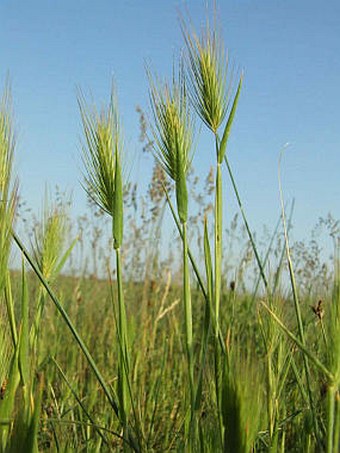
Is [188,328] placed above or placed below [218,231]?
below

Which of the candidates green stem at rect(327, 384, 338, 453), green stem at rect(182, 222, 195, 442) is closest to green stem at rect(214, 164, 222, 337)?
green stem at rect(182, 222, 195, 442)

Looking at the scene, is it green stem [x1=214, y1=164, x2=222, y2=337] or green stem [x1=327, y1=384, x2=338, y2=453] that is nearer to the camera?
green stem [x1=327, y1=384, x2=338, y2=453]

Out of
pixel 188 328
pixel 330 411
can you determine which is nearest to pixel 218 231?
pixel 188 328

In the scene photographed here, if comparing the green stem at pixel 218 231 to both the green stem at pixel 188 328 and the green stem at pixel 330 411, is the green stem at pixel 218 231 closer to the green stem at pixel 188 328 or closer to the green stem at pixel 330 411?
the green stem at pixel 188 328

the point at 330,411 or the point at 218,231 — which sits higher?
the point at 218,231

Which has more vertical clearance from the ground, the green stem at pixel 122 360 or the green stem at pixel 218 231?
the green stem at pixel 218 231

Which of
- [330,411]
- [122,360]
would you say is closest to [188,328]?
[122,360]

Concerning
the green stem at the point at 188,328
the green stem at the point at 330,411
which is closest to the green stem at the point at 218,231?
the green stem at the point at 188,328

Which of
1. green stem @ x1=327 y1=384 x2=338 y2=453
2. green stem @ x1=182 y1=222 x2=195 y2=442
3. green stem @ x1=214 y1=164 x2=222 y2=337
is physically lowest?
green stem @ x1=327 y1=384 x2=338 y2=453

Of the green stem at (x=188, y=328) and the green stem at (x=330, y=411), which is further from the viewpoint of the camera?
the green stem at (x=188, y=328)

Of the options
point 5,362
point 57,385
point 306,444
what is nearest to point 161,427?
point 57,385

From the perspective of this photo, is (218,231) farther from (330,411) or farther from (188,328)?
(330,411)

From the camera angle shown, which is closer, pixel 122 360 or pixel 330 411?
pixel 330 411

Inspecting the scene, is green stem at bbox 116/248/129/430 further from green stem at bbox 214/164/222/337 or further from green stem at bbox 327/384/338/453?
green stem at bbox 327/384/338/453
